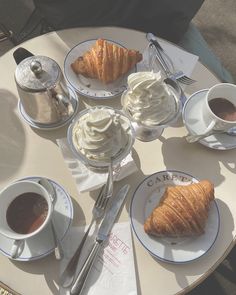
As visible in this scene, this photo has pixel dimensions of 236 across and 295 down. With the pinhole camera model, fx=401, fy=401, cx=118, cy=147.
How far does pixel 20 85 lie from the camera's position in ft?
3.51

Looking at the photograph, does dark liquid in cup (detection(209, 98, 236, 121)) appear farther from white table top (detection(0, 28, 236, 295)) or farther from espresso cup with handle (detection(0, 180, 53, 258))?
espresso cup with handle (detection(0, 180, 53, 258))

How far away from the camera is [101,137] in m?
0.96

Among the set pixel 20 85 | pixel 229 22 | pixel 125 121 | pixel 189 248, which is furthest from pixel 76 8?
pixel 229 22

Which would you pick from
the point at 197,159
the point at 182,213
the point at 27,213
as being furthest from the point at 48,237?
the point at 197,159

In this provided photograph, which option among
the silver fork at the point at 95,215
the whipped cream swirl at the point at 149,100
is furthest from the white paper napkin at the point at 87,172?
the whipped cream swirl at the point at 149,100

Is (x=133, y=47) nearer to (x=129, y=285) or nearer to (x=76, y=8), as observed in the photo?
(x=76, y=8)

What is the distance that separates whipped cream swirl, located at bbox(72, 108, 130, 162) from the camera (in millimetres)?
964

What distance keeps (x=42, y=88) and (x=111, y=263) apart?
1.60 feet

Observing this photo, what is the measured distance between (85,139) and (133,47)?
20.4 inches

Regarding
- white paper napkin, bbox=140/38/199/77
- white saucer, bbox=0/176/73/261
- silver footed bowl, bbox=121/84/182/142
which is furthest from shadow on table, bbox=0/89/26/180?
white paper napkin, bbox=140/38/199/77

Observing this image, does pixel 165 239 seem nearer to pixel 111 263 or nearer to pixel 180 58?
pixel 111 263

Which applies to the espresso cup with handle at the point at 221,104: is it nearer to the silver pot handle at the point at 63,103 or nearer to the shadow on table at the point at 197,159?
the shadow on table at the point at 197,159

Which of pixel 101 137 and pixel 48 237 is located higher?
pixel 101 137

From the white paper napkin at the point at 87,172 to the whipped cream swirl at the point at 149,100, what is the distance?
0.42ft
